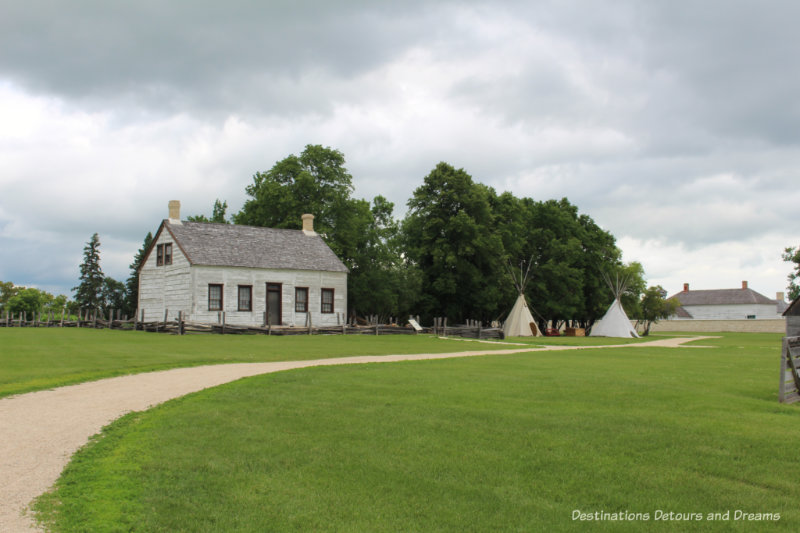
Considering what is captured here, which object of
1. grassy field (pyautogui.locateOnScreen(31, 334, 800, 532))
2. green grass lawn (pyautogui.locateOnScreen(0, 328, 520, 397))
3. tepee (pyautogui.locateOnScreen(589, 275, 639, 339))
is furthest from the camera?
tepee (pyautogui.locateOnScreen(589, 275, 639, 339))

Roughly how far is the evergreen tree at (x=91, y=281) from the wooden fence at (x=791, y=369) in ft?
223

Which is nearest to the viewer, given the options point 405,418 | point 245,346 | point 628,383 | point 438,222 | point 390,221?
point 405,418

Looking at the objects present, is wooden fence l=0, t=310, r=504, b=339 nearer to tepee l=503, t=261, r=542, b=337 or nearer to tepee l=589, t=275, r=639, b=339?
tepee l=503, t=261, r=542, b=337

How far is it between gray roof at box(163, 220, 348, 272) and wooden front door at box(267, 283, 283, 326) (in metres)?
1.29

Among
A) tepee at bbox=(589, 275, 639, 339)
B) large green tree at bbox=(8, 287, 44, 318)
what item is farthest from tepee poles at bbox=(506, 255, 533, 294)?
large green tree at bbox=(8, 287, 44, 318)

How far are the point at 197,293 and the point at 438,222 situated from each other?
19.3m

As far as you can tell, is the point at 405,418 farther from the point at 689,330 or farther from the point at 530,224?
the point at 689,330

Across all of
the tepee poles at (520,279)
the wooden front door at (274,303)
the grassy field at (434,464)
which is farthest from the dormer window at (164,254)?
the grassy field at (434,464)

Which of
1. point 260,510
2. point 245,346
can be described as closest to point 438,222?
point 245,346

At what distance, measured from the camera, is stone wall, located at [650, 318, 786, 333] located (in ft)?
238

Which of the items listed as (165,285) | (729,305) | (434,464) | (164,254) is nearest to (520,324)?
(165,285)

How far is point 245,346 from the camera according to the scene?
26.7 m

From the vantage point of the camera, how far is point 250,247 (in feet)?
132

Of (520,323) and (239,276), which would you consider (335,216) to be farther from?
(520,323)
